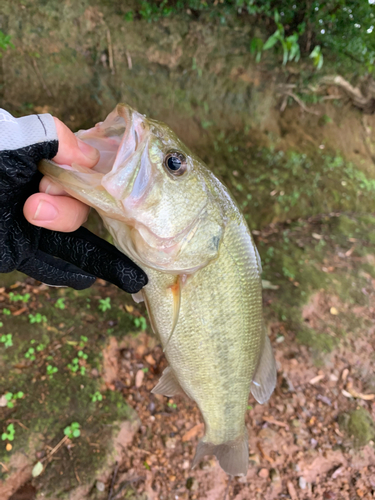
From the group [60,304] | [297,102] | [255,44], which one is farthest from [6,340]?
[297,102]

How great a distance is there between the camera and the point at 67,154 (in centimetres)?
138

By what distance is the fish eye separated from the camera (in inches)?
59.1

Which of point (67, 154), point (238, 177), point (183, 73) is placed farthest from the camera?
point (238, 177)

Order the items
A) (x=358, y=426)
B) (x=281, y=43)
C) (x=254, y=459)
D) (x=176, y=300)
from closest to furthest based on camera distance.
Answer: (x=176, y=300), (x=254, y=459), (x=358, y=426), (x=281, y=43)

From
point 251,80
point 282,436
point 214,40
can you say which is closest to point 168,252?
point 282,436

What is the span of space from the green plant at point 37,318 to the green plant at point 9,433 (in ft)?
3.01

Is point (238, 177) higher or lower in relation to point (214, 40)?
lower

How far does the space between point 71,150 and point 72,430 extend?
8.01ft

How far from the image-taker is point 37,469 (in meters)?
2.41

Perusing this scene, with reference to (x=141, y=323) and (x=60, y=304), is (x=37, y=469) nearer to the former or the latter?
(x=60, y=304)

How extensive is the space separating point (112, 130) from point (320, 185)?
5.87 meters

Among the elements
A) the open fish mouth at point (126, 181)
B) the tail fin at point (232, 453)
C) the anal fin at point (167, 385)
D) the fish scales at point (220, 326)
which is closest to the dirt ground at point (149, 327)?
the fish scales at point (220, 326)

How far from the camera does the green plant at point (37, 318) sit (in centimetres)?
303

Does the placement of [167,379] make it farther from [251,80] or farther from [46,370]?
[251,80]
